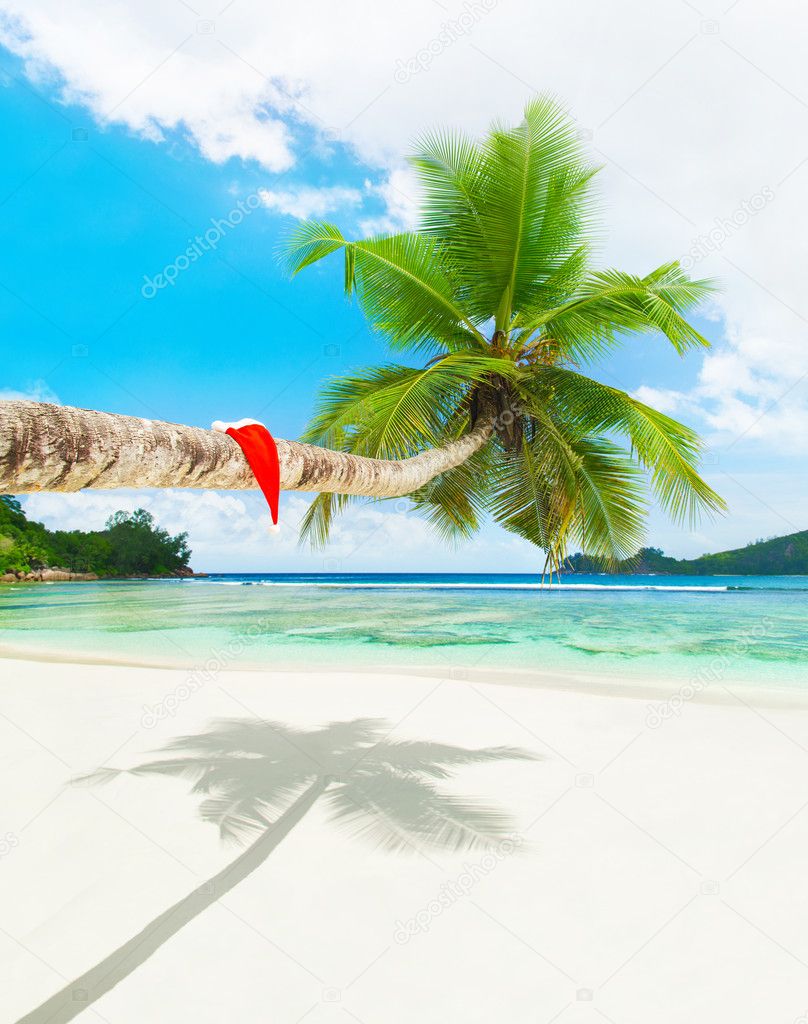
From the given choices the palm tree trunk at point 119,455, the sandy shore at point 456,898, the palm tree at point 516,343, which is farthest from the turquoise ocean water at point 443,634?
the palm tree trunk at point 119,455

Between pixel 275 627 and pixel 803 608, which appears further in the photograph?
pixel 803 608

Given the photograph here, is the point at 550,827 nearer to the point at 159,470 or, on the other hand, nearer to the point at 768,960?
the point at 768,960

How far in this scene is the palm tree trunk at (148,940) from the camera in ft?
7.52

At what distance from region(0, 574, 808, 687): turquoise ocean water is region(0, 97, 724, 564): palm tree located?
4952 millimetres

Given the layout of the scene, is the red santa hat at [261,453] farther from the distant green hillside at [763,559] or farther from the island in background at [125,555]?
the distant green hillside at [763,559]

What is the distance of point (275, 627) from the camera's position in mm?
19906

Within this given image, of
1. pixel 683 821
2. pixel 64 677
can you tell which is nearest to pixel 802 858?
pixel 683 821

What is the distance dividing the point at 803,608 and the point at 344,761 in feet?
82.8

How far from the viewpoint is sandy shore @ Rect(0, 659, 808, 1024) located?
2.39m

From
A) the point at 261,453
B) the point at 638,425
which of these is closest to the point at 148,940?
the point at 261,453

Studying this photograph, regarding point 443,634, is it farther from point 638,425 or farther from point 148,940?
point 148,940

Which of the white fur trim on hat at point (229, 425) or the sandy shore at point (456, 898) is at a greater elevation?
the white fur trim on hat at point (229, 425)

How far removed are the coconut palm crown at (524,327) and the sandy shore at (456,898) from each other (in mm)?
2568

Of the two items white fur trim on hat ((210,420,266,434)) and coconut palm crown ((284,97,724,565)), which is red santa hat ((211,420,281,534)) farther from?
coconut palm crown ((284,97,724,565))
